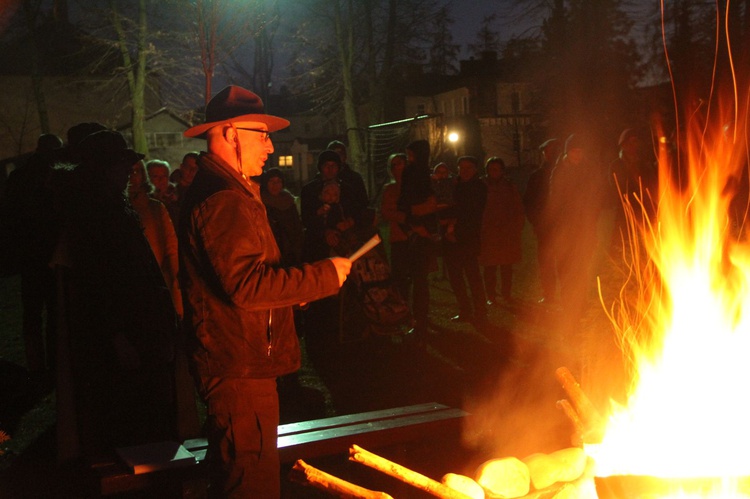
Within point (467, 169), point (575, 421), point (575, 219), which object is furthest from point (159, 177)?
point (575, 421)

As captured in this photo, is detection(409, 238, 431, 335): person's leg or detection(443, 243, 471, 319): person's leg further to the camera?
detection(443, 243, 471, 319): person's leg

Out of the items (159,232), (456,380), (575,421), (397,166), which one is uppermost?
(397,166)

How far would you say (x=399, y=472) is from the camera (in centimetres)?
338

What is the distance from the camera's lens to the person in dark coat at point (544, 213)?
9.31 metres

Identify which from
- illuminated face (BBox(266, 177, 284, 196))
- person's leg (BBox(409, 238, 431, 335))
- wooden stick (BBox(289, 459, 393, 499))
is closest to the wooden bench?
wooden stick (BBox(289, 459, 393, 499))

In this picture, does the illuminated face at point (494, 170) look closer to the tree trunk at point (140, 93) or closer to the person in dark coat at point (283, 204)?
the person in dark coat at point (283, 204)

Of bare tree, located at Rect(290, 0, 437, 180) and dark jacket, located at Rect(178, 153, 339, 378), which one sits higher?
bare tree, located at Rect(290, 0, 437, 180)

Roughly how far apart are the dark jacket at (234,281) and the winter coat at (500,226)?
6981 mm

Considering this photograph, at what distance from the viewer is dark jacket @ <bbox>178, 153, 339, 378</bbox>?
9.77 ft

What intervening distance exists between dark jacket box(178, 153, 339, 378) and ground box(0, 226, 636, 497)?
6.30 feet

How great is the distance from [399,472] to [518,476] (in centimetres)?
89

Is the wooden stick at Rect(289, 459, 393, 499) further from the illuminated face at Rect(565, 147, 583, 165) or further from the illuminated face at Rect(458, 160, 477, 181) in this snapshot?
the illuminated face at Rect(458, 160, 477, 181)

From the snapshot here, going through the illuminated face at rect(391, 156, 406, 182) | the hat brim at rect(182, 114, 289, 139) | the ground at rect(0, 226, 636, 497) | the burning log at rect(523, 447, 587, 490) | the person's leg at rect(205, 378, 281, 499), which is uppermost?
the hat brim at rect(182, 114, 289, 139)

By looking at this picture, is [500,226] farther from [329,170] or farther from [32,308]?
[32,308]
